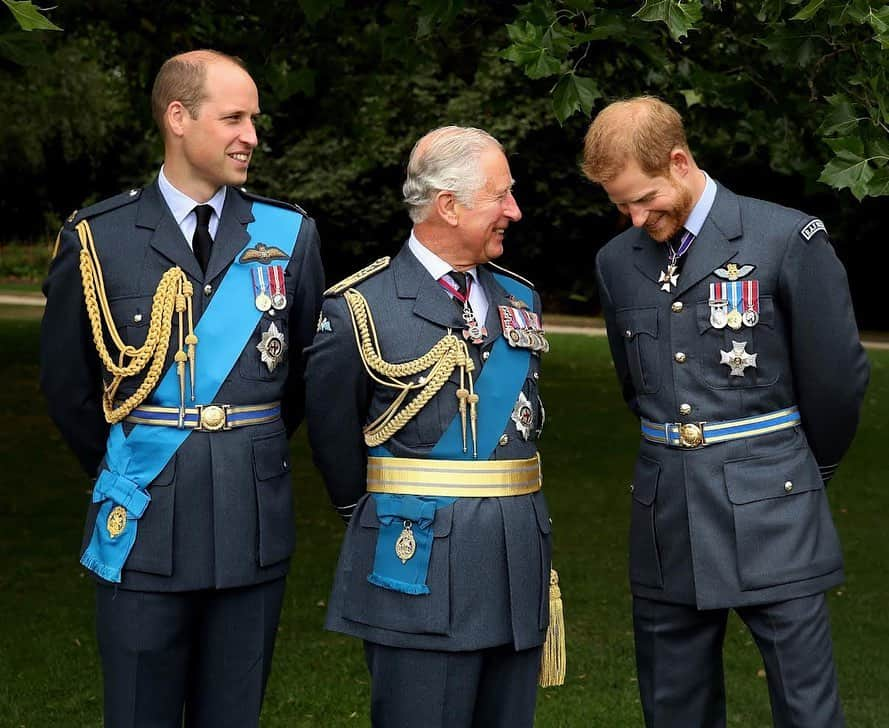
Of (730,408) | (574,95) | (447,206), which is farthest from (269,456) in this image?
(574,95)

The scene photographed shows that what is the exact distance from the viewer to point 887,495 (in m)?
10.8

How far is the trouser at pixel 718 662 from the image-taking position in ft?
13.3

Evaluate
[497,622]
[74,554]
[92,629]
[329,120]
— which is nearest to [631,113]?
[497,622]

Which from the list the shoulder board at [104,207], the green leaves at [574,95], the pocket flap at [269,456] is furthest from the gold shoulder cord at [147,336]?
the green leaves at [574,95]

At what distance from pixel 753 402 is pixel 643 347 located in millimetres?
347

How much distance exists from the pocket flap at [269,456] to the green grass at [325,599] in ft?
6.68

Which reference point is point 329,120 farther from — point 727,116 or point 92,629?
point 92,629

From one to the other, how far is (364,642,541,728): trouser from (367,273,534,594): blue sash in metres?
0.19

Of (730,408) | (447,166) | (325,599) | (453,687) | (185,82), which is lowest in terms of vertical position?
(325,599)

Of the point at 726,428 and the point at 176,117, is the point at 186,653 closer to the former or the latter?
the point at 176,117

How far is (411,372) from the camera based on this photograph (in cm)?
381

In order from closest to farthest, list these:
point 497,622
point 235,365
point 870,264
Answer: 1. point 497,622
2. point 235,365
3. point 870,264

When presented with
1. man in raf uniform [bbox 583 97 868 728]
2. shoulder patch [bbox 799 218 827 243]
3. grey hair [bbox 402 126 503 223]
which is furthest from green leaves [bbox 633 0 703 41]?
grey hair [bbox 402 126 503 223]

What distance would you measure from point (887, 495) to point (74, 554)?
5.65 m
